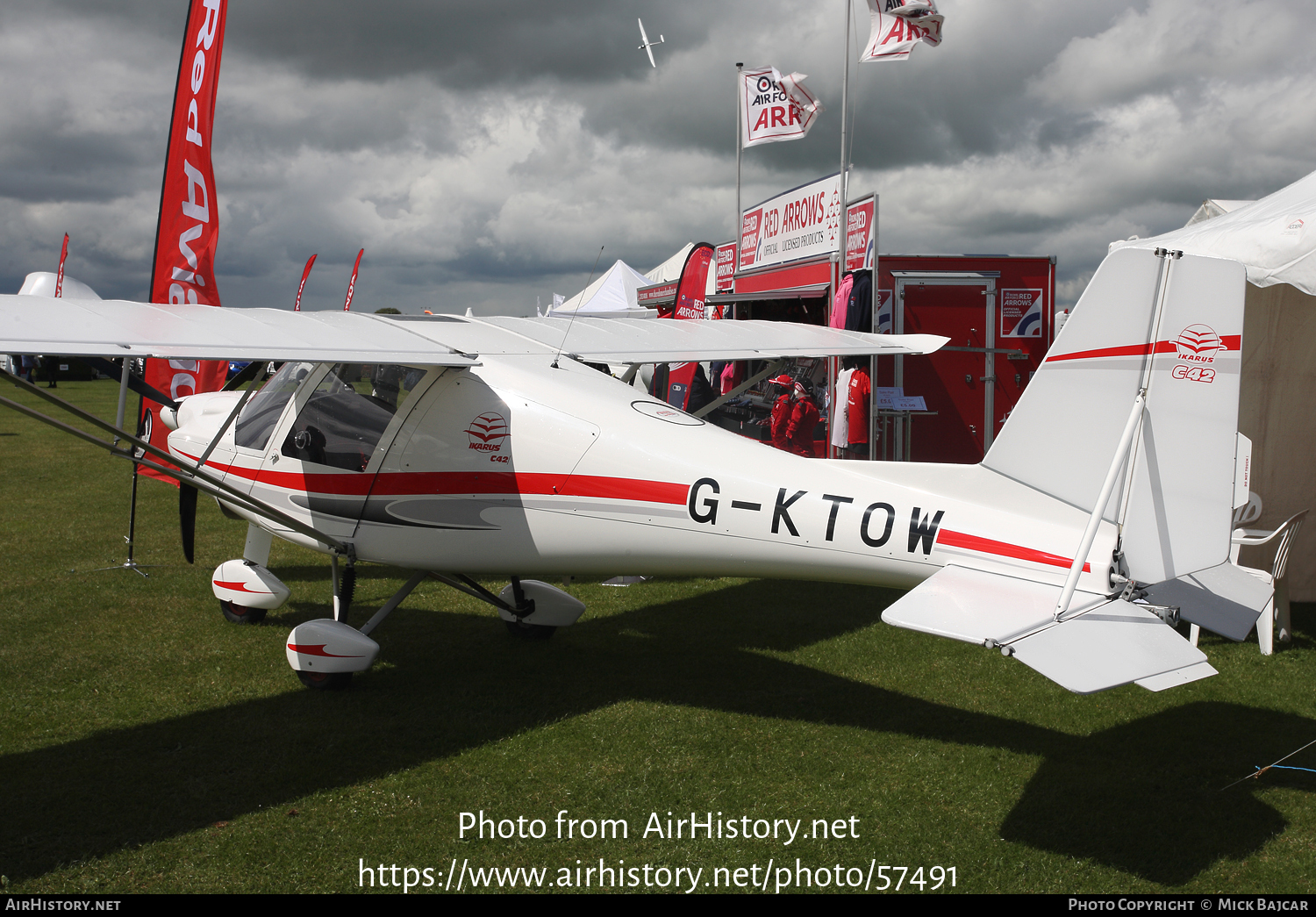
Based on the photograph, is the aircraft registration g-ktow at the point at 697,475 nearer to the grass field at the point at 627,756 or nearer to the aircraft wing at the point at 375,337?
the aircraft wing at the point at 375,337

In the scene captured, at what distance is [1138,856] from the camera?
3318 millimetres

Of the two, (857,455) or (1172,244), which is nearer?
(1172,244)

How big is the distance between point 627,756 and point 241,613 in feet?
11.6

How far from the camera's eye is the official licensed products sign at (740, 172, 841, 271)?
1010 centimetres

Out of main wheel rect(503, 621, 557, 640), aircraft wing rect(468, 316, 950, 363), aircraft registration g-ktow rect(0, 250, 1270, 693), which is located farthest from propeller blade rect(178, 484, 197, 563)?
aircraft wing rect(468, 316, 950, 363)

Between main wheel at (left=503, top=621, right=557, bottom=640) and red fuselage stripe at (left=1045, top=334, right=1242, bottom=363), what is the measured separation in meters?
3.92

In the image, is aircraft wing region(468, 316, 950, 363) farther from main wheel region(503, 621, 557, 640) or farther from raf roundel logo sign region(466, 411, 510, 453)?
main wheel region(503, 621, 557, 640)

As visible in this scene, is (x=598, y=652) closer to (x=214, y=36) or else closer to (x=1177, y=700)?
(x=1177, y=700)

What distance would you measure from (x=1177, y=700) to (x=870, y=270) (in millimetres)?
5648

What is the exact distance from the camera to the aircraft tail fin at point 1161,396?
312 cm

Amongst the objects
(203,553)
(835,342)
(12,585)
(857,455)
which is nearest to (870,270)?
(857,455)

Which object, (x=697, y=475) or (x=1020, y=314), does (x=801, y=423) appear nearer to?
(x=1020, y=314)

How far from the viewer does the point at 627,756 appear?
4.27 m

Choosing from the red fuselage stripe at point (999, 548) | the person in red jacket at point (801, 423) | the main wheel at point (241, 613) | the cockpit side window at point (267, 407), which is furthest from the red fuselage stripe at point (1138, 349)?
the person in red jacket at point (801, 423)
